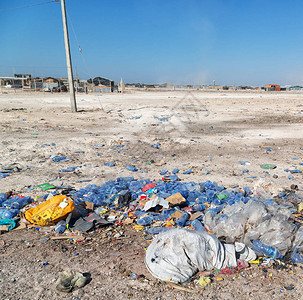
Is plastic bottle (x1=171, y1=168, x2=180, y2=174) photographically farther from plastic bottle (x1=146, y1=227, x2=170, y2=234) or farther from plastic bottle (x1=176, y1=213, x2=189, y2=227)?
plastic bottle (x1=146, y1=227, x2=170, y2=234)

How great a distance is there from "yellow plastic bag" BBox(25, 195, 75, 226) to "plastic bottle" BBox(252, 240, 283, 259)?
225 centimetres

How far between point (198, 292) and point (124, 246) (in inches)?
39.9

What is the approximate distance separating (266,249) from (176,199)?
1407mm

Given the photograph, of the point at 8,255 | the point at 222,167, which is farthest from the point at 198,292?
the point at 222,167

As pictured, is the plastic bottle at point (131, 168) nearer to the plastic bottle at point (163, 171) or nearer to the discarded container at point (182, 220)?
the plastic bottle at point (163, 171)

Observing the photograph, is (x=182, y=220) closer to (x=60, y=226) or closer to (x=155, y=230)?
(x=155, y=230)

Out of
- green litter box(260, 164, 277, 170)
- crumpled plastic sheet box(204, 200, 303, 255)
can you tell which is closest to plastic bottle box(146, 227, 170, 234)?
crumpled plastic sheet box(204, 200, 303, 255)

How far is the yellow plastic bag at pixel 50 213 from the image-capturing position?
11.0 feet

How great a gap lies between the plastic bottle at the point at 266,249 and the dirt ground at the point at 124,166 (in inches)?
5.3

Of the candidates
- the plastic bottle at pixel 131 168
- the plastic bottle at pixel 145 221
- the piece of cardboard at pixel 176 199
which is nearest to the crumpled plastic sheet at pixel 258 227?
the piece of cardboard at pixel 176 199

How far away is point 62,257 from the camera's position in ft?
9.04

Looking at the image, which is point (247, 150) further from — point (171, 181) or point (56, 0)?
point (56, 0)

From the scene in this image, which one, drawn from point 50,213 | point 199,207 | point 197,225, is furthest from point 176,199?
point 50,213

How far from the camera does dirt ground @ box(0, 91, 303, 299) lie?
2.35 meters
